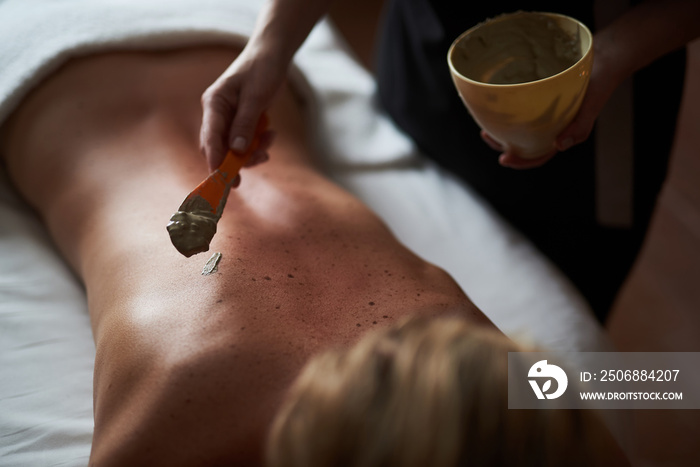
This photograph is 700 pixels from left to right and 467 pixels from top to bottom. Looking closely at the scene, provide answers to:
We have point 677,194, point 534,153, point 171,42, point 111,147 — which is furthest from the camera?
point 677,194

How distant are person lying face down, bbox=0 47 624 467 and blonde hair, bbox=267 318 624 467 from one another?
53 millimetres

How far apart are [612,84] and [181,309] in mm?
581

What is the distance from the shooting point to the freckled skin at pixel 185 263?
60 cm

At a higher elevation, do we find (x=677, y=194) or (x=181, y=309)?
(x=181, y=309)

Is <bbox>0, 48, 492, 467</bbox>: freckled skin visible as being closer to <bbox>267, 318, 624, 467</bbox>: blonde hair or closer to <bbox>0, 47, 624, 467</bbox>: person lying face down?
<bbox>0, 47, 624, 467</bbox>: person lying face down

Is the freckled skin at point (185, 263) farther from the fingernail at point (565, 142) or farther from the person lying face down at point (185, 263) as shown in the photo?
the fingernail at point (565, 142)

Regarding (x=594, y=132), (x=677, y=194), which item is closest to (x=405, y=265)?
(x=594, y=132)

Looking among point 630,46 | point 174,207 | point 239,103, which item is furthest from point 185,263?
point 630,46

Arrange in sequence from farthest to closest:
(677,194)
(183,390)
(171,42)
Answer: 1. (677,194)
2. (171,42)
3. (183,390)

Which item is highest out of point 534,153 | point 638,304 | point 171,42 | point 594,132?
point 171,42

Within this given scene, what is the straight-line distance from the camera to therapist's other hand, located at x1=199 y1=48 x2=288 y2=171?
813mm

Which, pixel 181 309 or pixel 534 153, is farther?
pixel 534 153

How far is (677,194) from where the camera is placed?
1653 mm

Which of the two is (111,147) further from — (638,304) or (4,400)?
(638,304)
